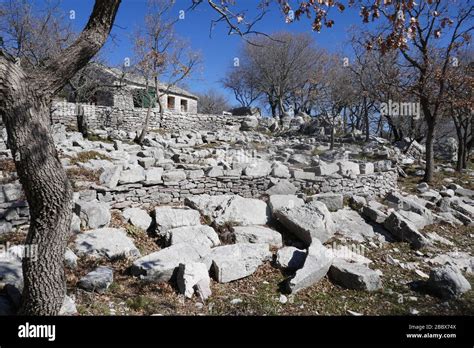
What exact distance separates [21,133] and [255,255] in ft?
13.2

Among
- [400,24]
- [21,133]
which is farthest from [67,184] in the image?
[400,24]

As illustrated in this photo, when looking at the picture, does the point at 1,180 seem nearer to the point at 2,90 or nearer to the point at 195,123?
the point at 2,90

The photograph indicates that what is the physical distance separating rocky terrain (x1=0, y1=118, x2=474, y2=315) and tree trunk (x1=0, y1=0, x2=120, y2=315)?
1.52ft

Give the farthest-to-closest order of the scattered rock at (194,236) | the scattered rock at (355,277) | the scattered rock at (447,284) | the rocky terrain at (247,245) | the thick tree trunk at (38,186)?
the scattered rock at (194,236) < the scattered rock at (355,277) < the scattered rock at (447,284) < the rocky terrain at (247,245) < the thick tree trunk at (38,186)

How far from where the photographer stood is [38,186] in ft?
9.95

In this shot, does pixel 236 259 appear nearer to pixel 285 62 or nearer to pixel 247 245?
pixel 247 245

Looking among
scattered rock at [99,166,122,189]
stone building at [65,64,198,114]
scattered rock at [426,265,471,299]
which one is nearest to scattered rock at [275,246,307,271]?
scattered rock at [426,265,471,299]

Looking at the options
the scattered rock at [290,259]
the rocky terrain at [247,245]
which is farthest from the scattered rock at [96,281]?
the scattered rock at [290,259]

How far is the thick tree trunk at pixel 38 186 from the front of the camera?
2822 mm

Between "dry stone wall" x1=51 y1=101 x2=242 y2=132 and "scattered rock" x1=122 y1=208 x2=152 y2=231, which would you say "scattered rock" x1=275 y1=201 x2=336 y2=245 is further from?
"dry stone wall" x1=51 y1=101 x2=242 y2=132

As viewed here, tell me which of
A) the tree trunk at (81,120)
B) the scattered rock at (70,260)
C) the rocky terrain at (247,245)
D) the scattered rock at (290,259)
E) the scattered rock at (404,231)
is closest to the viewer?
the rocky terrain at (247,245)

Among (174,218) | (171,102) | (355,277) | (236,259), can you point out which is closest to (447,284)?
(355,277)

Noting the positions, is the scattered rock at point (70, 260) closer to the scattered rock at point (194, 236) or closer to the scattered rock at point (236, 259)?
the scattered rock at point (194, 236)

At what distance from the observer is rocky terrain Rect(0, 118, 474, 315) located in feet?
14.6
